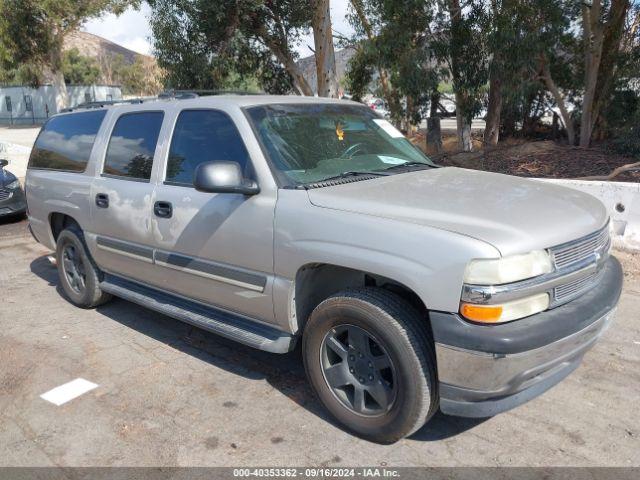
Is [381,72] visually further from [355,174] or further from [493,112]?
[355,174]

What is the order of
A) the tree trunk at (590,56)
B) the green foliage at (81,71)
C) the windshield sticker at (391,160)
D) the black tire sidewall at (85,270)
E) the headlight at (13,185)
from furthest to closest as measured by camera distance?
the green foliage at (81,71)
the tree trunk at (590,56)
the headlight at (13,185)
the black tire sidewall at (85,270)
the windshield sticker at (391,160)

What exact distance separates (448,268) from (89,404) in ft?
8.31

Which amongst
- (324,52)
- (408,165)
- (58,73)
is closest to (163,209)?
(408,165)

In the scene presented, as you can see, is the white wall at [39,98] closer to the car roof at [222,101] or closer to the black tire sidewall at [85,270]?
the black tire sidewall at [85,270]

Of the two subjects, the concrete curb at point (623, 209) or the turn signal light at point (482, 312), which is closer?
the turn signal light at point (482, 312)

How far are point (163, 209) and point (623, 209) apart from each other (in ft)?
16.8

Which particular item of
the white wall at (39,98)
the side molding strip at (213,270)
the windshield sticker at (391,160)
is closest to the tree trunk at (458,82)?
the windshield sticker at (391,160)

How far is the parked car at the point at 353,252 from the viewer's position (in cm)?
271

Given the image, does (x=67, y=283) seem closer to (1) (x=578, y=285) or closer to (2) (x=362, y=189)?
(2) (x=362, y=189)

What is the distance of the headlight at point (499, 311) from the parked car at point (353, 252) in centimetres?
1

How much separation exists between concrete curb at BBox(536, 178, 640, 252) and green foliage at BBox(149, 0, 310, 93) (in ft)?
24.5

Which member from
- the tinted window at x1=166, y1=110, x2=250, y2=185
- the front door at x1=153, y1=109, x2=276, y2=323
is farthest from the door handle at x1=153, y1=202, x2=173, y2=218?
the tinted window at x1=166, y1=110, x2=250, y2=185

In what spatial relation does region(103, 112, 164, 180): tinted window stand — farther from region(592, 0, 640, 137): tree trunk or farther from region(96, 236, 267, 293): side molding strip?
region(592, 0, 640, 137): tree trunk

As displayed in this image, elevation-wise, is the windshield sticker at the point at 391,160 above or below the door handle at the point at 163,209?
above
